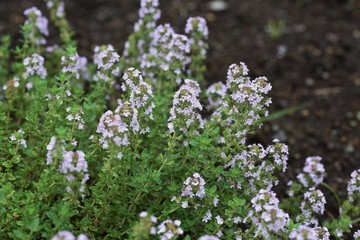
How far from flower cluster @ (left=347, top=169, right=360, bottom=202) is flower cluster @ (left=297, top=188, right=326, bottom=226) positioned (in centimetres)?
23

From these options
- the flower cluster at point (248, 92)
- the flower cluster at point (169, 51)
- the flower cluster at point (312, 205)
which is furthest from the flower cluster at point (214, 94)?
the flower cluster at point (312, 205)

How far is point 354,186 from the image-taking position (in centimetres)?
392

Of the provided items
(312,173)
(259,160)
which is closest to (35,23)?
(259,160)

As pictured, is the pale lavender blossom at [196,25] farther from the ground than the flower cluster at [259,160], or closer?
farther from the ground

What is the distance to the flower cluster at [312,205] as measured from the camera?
12.4 feet

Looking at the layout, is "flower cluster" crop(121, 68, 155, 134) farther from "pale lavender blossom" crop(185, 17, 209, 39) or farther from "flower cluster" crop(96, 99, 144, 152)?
"pale lavender blossom" crop(185, 17, 209, 39)

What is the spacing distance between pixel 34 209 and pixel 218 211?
112 cm

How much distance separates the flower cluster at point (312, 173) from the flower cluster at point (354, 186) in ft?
0.63

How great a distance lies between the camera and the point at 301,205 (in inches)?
159

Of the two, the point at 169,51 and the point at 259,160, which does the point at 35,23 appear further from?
the point at 259,160

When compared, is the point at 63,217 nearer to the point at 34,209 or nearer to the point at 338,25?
the point at 34,209

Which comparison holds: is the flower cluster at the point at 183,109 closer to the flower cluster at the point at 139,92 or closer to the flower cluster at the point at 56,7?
the flower cluster at the point at 139,92

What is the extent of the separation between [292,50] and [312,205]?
2825 mm

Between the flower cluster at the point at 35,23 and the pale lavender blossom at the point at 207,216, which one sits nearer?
the pale lavender blossom at the point at 207,216
